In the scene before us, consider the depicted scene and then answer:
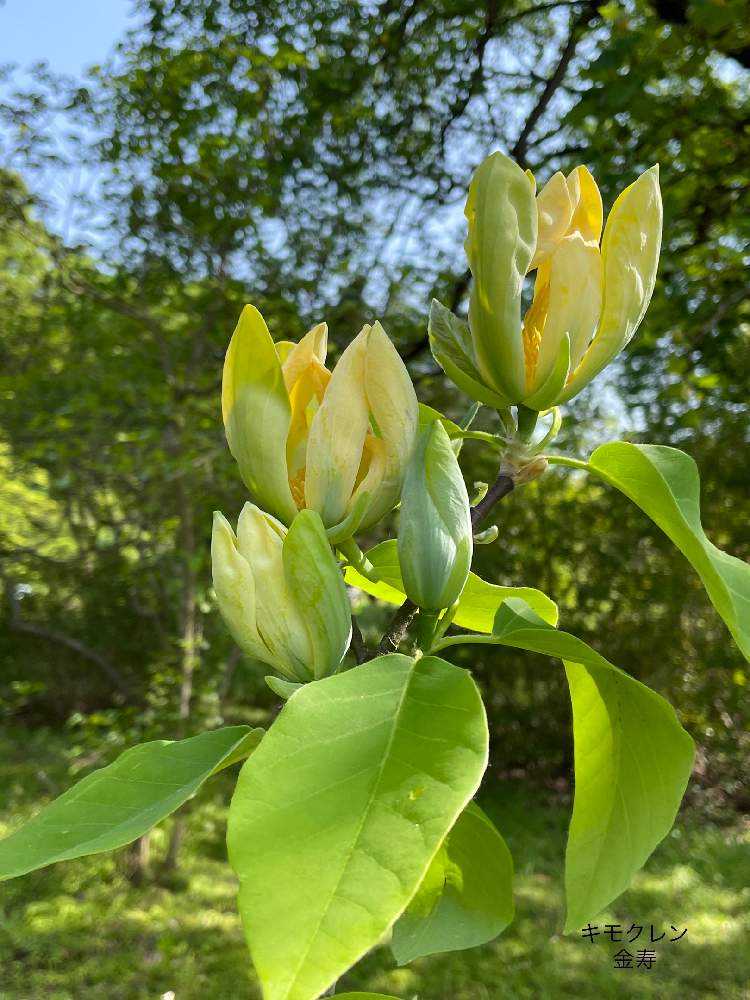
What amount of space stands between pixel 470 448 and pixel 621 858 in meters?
3.67

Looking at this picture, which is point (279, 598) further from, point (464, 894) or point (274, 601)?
point (464, 894)

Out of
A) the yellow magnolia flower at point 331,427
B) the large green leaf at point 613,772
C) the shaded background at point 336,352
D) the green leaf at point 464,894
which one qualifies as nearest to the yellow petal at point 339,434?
the yellow magnolia flower at point 331,427

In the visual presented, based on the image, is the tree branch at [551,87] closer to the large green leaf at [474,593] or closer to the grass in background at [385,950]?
the large green leaf at [474,593]

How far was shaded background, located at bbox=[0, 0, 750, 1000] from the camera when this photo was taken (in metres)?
3.19

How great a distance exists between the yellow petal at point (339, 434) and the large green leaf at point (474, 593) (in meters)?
0.13

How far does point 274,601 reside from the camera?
0.45 metres

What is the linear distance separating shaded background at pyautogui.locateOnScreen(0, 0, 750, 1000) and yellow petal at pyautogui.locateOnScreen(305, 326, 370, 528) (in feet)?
7.79

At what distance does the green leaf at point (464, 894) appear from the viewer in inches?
19.4

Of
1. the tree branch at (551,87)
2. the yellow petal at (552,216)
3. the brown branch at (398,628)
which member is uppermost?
the tree branch at (551,87)

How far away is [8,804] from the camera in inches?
195

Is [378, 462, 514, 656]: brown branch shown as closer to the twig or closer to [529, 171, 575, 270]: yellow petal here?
the twig

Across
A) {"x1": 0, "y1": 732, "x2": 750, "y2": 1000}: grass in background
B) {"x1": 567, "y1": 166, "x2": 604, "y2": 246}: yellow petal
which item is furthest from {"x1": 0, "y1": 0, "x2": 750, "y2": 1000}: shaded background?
{"x1": 567, "y1": 166, "x2": 604, "y2": 246}: yellow petal

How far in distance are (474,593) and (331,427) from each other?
0.66ft

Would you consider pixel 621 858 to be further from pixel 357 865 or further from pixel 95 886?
pixel 95 886
